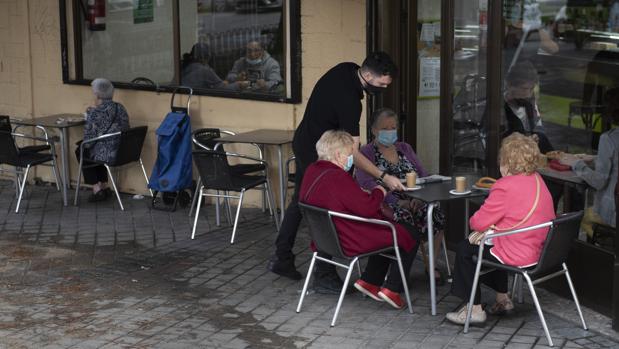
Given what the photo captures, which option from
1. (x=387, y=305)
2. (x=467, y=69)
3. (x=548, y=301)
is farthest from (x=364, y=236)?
(x=467, y=69)

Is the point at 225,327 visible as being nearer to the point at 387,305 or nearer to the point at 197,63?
the point at 387,305

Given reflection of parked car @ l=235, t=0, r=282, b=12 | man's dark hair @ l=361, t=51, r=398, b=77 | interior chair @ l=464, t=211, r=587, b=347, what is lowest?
interior chair @ l=464, t=211, r=587, b=347

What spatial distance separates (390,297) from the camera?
22.1 ft

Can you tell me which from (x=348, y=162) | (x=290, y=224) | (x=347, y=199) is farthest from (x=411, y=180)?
(x=290, y=224)

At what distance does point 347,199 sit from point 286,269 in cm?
124

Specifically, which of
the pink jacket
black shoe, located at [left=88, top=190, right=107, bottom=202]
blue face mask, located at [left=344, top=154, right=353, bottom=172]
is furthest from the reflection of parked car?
the pink jacket

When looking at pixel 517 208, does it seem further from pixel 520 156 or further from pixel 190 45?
pixel 190 45

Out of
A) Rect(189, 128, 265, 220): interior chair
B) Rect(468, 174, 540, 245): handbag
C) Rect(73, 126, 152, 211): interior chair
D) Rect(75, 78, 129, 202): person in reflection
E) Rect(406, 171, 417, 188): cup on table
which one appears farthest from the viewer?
Rect(75, 78, 129, 202): person in reflection

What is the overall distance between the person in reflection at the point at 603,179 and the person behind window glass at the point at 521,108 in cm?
79

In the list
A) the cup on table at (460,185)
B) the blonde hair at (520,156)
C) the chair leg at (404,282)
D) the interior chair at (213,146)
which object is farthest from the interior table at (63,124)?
the blonde hair at (520,156)

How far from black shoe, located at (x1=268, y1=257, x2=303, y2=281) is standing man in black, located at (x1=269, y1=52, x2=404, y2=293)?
0.17 m

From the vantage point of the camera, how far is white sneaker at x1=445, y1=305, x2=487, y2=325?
20.9ft

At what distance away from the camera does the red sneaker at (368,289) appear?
6.82m

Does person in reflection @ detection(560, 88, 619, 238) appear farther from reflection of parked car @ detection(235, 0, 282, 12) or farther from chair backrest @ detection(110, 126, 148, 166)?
chair backrest @ detection(110, 126, 148, 166)
